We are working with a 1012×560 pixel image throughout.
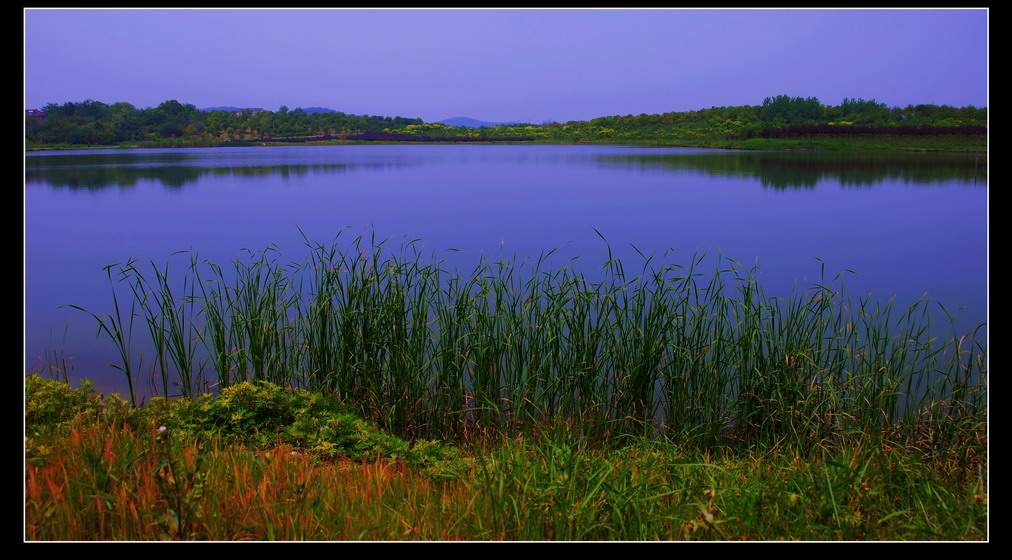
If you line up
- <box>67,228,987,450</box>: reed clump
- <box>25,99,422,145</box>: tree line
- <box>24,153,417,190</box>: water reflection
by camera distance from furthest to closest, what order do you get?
<box>24,153,417,190</box>: water reflection < <box>25,99,422,145</box>: tree line < <box>67,228,987,450</box>: reed clump

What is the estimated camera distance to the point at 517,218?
909 centimetres

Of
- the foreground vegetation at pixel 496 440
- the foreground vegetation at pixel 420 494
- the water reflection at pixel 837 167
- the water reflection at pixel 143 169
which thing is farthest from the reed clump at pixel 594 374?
the water reflection at pixel 143 169

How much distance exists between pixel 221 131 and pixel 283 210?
19.3 ft

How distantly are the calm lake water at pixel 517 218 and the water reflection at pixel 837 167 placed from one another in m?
0.07

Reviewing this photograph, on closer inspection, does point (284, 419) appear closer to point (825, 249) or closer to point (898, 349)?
point (898, 349)

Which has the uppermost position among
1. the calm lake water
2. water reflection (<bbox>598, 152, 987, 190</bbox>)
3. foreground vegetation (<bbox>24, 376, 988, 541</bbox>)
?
water reflection (<bbox>598, 152, 987, 190</bbox>)

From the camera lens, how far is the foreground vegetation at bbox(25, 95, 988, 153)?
899 cm

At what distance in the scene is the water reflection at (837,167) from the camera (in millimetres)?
12234

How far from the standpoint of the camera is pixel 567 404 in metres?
3.61

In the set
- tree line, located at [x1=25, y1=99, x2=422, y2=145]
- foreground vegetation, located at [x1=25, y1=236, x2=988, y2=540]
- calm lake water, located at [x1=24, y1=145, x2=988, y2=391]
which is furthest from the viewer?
tree line, located at [x1=25, y1=99, x2=422, y2=145]

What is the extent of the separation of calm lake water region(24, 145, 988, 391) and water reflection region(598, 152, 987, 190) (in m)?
0.07

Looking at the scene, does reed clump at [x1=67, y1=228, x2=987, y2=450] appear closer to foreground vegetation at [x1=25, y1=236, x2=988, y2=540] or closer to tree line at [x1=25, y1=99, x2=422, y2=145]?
foreground vegetation at [x1=25, y1=236, x2=988, y2=540]

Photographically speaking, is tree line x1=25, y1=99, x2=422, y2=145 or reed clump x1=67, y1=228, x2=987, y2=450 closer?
reed clump x1=67, y1=228, x2=987, y2=450

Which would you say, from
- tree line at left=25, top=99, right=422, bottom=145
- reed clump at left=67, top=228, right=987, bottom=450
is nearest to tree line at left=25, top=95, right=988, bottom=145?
tree line at left=25, top=99, right=422, bottom=145
